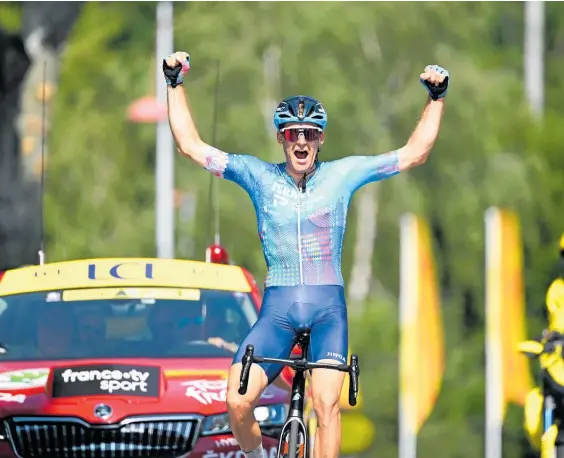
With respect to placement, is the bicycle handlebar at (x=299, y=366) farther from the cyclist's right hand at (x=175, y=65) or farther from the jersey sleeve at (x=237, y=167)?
the cyclist's right hand at (x=175, y=65)

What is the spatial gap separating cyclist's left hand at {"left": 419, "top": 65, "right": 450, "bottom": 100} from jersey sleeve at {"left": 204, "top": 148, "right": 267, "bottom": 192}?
0.80 metres

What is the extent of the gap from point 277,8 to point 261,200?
98.2 feet

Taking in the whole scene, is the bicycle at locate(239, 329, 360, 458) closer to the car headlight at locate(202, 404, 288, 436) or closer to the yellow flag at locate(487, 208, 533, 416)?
the car headlight at locate(202, 404, 288, 436)

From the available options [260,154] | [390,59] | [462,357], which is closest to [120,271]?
[462,357]

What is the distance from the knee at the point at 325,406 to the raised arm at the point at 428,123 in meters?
1.08

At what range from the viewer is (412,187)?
38.3 metres

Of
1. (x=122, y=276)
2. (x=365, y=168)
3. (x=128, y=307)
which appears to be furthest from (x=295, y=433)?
(x=128, y=307)

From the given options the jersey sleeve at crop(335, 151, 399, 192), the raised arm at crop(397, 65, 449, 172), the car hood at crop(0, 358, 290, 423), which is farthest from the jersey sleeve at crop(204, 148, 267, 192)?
the car hood at crop(0, 358, 290, 423)

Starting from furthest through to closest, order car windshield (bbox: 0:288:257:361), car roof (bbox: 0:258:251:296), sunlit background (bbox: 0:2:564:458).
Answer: sunlit background (bbox: 0:2:564:458), car roof (bbox: 0:258:251:296), car windshield (bbox: 0:288:257:361)

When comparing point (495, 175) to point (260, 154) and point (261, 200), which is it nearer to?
point (260, 154)

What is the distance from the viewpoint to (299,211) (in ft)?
26.4

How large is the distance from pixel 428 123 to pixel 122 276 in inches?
90.2

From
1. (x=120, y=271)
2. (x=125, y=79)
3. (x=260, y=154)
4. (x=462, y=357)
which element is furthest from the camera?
(x=125, y=79)

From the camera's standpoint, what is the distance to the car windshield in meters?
9.49
